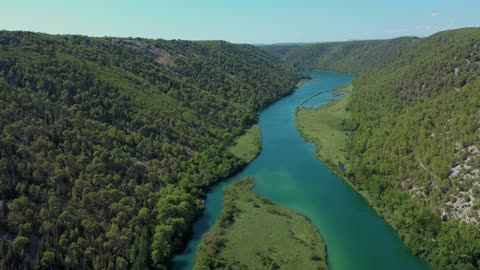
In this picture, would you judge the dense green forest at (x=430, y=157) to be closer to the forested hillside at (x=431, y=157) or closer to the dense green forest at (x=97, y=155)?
the forested hillside at (x=431, y=157)

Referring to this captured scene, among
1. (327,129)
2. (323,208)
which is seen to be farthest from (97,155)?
(327,129)

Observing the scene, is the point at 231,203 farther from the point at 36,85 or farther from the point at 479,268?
the point at 36,85

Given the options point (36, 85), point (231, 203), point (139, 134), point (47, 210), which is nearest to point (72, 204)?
point (47, 210)

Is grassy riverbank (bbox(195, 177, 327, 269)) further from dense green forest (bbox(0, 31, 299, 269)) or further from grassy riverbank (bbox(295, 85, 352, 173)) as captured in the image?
grassy riverbank (bbox(295, 85, 352, 173))

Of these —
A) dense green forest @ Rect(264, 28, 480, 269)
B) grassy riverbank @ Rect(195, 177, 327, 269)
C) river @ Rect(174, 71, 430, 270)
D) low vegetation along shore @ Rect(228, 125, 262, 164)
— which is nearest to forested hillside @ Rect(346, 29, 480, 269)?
dense green forest @ Rect(264, 28, 480, 269)

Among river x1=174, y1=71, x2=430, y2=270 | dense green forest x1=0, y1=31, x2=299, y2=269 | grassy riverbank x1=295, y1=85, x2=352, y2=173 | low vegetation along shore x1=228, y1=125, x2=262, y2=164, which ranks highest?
dense green forest x1=0, y1=31, x2=299, y2=269
